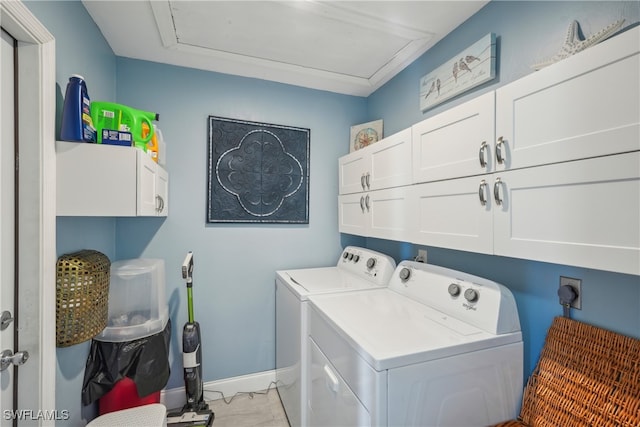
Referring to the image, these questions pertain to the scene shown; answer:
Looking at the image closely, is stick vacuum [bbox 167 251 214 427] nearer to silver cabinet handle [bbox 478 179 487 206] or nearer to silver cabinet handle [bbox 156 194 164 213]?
silver cabinet handle [bbox 156 194 164 213]

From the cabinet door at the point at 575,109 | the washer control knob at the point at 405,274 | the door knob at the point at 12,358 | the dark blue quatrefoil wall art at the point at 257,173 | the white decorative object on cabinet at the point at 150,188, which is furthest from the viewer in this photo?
the dark blue quatrefoil wall art at the point at 257,173

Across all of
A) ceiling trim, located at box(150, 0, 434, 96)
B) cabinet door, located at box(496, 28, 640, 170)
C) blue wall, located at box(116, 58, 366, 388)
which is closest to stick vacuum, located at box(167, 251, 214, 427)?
blue wall, located at box(116, 58, 366, 388)

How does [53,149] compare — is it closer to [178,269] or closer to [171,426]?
[178,269]

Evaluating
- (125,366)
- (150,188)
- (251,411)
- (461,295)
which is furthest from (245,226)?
(461,295)

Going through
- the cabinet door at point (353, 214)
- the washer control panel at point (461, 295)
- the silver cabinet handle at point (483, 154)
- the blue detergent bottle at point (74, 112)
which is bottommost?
the washer control panel at point (461, 295)

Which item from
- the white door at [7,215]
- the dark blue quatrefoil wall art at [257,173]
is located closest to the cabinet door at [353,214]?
the dark blue quatrefoil wall art at [257,173]

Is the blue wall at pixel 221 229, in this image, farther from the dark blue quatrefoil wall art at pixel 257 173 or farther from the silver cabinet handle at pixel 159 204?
the silver cabinet handle at pixel 159 204

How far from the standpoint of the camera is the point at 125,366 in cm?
158

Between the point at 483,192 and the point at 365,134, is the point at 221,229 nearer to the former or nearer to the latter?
the point at 365,134

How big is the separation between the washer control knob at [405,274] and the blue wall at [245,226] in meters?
0.26

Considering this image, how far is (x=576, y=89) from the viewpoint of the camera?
0.91 meters

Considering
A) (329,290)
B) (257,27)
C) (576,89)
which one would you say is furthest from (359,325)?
(257,27)

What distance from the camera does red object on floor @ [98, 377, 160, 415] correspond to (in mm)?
1599

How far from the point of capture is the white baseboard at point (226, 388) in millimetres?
2098
